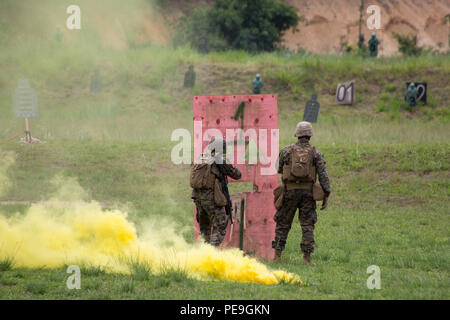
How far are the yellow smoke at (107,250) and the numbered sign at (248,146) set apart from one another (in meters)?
0.82

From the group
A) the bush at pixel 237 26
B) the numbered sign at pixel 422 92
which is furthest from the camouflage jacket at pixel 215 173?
the bush at pixel 237 26

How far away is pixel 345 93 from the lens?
30.8 metres

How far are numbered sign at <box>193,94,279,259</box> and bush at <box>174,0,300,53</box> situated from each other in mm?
35008

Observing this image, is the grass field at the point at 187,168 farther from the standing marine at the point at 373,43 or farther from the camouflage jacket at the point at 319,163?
the camouflage jacket at the point at 319,163

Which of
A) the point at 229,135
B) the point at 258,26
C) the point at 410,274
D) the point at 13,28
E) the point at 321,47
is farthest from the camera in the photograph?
the point at 321,47

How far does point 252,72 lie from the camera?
3419 centimetres

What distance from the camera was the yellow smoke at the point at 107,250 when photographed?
7176 millimetres

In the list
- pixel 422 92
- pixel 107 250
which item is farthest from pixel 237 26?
pixel 107 250

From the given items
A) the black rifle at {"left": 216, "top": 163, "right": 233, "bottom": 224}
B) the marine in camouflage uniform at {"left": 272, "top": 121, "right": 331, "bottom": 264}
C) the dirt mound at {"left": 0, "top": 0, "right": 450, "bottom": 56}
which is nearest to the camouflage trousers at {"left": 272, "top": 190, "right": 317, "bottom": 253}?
the marine in camouflage uniform at {"left": 272, "top": 121, "right": 331, "bottom": 264}

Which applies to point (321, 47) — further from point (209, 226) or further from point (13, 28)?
point (209, 226)

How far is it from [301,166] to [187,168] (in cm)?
1120

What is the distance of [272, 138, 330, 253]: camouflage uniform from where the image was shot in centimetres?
844

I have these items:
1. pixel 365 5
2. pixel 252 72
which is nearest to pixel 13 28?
pixel 252 72

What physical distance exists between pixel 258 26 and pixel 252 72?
12.1m
